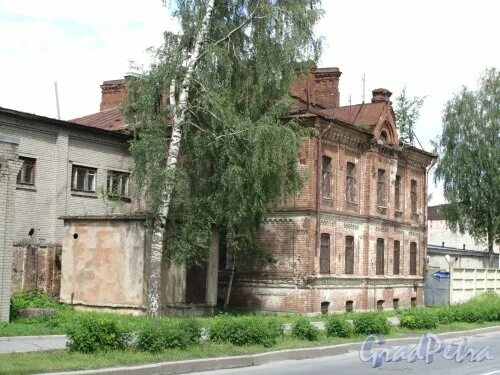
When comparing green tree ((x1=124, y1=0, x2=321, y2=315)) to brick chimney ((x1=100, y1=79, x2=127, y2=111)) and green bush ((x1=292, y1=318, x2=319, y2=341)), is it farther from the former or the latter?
brick chimney ((x1=100, y1=79, x2=127, y2=111))

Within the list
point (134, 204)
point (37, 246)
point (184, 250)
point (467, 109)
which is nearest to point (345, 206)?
point (134, 204)

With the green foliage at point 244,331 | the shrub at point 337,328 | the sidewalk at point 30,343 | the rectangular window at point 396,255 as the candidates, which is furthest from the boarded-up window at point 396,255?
the sidewalk at point 30,343

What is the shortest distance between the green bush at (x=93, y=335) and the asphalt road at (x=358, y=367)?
165 cm

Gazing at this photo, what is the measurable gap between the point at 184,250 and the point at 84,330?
9.55 m

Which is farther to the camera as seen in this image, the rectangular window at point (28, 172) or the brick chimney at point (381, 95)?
the brick chimney at point (381, 95)

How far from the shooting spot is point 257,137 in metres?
21.8

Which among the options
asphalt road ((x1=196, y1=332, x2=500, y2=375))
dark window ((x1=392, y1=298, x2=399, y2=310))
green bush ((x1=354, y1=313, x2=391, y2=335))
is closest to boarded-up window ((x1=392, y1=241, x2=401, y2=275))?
dark window ((x1=392, y1=298, x2=399, y2=310))

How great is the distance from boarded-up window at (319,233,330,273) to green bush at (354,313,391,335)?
33.4 feet

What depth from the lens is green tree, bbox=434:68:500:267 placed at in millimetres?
45500

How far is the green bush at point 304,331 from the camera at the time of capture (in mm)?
16734

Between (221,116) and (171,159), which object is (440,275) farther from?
(171,159)

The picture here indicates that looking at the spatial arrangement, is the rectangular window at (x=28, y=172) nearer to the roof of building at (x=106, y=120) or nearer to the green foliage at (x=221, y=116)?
the roof of building at (x=106, y=120)

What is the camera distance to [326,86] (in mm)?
35562

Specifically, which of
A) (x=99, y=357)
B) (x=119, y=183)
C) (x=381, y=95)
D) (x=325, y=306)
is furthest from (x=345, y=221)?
(x=99, y=357)
